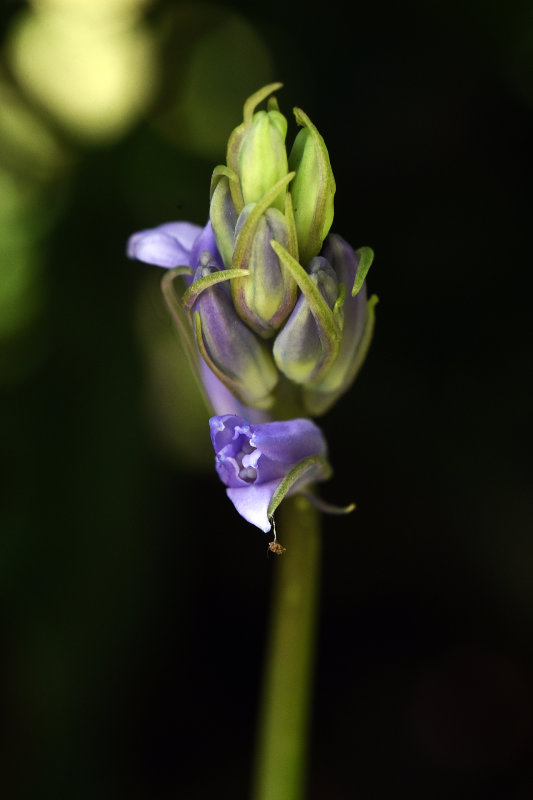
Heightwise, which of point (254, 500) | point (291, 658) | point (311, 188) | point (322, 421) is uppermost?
point (311, 188)

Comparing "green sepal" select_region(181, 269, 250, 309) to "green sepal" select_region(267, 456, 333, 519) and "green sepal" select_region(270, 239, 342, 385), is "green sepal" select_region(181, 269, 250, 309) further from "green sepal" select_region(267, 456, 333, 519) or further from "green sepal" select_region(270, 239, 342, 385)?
"green sepal" select_region(267, 456, 333, 519)

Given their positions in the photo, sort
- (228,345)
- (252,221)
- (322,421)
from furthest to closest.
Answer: (322,421)
(228,345)
(252,221)

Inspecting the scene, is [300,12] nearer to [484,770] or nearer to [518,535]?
[518,535]

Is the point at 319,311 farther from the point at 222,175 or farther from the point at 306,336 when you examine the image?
the point at 222,175

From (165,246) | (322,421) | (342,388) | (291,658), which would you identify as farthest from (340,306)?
(322,421)

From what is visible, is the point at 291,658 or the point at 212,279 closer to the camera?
the point at 212,279

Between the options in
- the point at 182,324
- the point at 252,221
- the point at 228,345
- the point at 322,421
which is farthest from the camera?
the point at 322,421

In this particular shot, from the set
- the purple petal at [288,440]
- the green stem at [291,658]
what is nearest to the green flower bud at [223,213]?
the purple petal at [288,440]
